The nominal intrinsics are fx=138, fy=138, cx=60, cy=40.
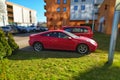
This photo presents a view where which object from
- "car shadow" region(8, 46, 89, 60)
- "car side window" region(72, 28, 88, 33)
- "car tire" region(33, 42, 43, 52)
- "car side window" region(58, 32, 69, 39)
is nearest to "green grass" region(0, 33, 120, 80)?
"car shadow" region(8, 46, 89, 60)

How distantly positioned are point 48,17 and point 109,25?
2382 cm

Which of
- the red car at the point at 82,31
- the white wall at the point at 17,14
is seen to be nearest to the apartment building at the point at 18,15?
the white wall at the point at 17,14

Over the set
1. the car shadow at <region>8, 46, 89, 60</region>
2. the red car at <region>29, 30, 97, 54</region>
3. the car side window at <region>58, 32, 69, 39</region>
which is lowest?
the car shadow at <region>8, 46, 89, 60</region>

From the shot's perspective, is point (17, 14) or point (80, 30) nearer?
point (80, 30)

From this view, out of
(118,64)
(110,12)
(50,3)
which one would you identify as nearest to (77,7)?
(50,3)

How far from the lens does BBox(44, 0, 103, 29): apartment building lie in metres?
39.7

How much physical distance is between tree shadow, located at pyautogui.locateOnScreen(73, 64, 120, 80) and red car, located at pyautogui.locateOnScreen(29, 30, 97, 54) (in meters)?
2.51

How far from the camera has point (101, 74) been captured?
530 centimetres

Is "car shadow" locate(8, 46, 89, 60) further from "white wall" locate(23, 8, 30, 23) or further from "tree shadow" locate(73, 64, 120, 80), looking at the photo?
"white wall" locate(23, 8, 30, 23)

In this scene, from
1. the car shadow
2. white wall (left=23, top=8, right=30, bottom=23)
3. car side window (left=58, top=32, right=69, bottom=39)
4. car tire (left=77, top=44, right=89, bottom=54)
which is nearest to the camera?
the car shadow

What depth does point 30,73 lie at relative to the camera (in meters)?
5.28

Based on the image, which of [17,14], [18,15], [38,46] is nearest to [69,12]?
[38,46]

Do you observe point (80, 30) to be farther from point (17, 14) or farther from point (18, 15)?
point (18, 15)

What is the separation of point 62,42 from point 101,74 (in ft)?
12.9
